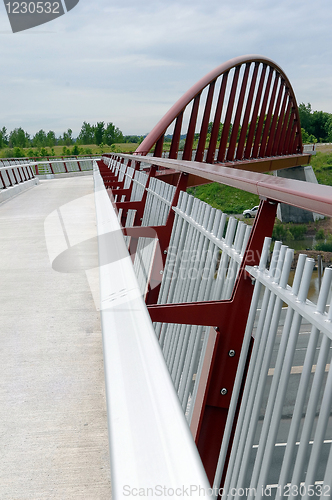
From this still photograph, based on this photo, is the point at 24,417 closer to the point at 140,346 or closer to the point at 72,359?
the point at 72,359

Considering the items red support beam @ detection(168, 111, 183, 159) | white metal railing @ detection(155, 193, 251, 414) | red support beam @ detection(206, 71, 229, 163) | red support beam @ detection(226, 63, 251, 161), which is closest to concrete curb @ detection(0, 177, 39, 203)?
red support beam @ detection(168, 111, 183, 159)

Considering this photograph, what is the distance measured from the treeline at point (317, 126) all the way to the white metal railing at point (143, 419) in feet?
405

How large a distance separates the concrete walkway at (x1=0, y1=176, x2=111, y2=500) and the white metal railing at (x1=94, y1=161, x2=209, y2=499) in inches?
45.8

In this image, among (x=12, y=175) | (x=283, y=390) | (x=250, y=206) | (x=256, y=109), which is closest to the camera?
(x=283, y=390)

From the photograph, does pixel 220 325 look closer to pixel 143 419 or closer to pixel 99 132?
pixel 143 419

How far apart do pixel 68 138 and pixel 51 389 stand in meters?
147

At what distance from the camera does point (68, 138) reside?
143m

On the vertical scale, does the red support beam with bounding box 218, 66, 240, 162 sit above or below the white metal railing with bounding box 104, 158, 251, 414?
above

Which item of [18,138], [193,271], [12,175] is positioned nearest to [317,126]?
[18,138]

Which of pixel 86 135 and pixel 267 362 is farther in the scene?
pixel 86 135

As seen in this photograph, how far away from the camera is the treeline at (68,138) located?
140250 millimetres

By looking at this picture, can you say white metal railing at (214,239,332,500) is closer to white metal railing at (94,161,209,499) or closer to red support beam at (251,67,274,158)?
white metal railing at (94,161,209,499)

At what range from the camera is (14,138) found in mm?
143625

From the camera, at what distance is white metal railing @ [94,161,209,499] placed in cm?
60
